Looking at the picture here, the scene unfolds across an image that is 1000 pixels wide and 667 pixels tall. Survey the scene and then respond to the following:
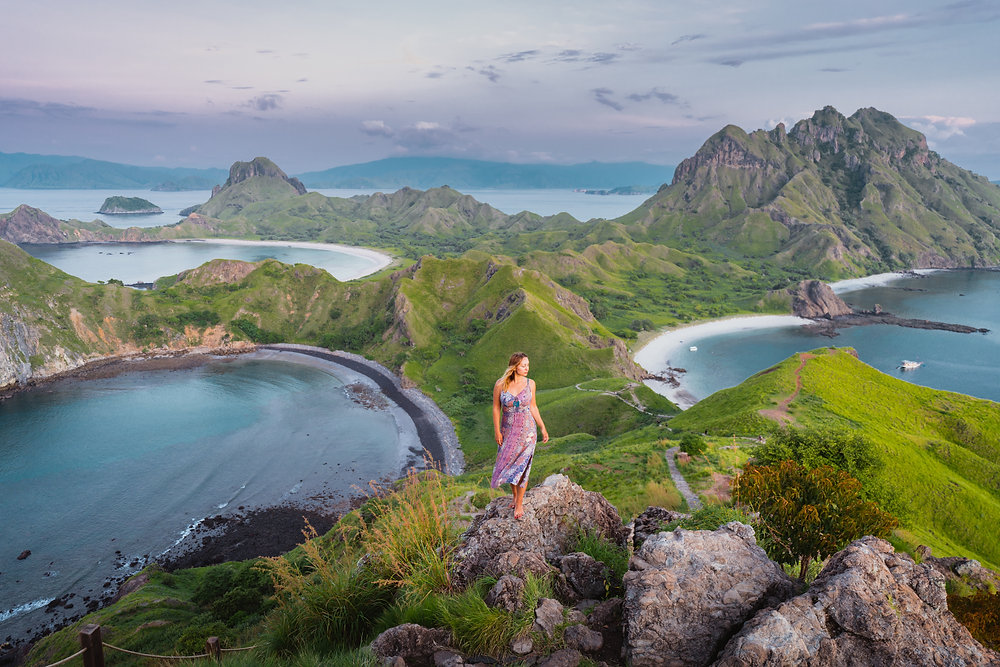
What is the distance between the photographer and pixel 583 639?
7.82 m

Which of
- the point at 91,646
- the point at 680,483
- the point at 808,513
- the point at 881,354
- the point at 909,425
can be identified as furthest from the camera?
the point at 881,354

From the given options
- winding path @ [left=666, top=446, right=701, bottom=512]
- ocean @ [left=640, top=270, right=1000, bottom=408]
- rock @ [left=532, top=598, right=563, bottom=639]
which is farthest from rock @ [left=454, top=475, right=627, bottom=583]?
ocean @ [left=640, top=270, right=1000, bottom=408]

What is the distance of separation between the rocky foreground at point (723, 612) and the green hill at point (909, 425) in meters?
23.3

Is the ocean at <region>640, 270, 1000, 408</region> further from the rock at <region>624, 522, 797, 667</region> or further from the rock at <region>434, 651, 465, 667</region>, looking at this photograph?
the rock at <region>434, 651, 465, 667</region>

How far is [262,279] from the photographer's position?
14850cm

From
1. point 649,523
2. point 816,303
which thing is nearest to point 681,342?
point 816,303

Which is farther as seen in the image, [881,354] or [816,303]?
[816,303]

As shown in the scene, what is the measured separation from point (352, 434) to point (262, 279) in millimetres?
88049

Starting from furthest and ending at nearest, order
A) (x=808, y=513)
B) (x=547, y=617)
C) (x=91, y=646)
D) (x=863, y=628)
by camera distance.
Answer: (x=808, y=513) → (x=91, y=646) → (x=547, y=617) → (x=863, y=628)

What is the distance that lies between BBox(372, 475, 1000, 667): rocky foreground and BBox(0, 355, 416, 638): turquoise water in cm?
6143

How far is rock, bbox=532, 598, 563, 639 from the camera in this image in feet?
25.9

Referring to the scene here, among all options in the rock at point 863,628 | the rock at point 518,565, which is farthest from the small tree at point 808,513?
the rock at point 518,565

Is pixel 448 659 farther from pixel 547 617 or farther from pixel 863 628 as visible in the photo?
pixel 863 628

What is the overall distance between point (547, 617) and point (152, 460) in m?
91.3
